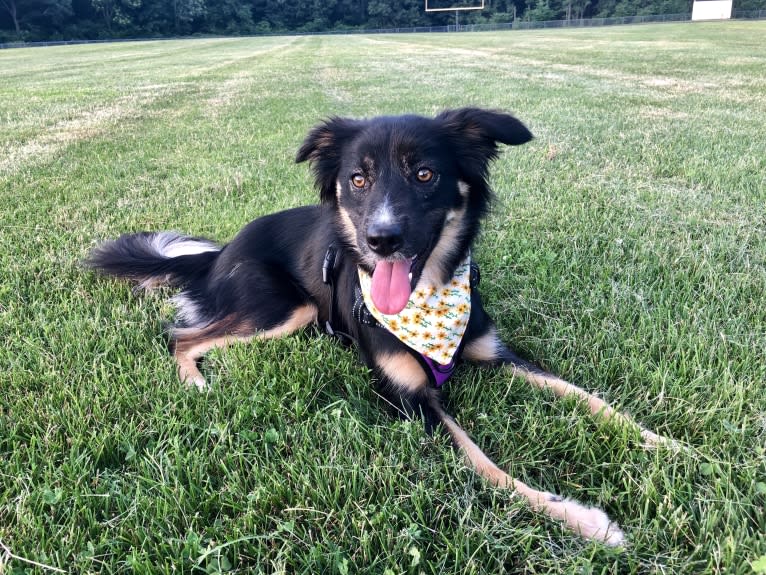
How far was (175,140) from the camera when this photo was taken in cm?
900

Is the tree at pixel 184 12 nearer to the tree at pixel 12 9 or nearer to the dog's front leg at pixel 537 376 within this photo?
the tree at pixel 12 9

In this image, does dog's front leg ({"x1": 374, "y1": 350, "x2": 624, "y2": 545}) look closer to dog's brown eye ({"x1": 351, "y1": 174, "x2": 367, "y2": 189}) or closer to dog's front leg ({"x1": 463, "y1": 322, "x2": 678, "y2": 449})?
dog's front leg ({"x1": 463, "y1": 322, "x2": 678, "y2": 449})

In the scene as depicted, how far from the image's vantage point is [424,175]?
2.96 metres

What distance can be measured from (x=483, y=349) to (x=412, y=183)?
100 cm

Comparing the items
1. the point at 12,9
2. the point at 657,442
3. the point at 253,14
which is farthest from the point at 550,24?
the point at 657,442

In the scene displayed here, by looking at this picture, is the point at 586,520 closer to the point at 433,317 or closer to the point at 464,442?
the point at 464,442

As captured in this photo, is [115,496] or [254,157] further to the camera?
[254,157]

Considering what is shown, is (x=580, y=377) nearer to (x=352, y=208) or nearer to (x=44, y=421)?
(x=352, y=208)

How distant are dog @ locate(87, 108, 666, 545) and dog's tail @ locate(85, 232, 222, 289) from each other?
0.68 ft

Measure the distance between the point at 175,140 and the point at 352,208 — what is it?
23.4 feet

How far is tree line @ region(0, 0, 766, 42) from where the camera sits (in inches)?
2554

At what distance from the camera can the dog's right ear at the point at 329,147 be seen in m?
3.29

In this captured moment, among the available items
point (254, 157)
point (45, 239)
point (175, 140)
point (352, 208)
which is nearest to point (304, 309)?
point (352, 208)

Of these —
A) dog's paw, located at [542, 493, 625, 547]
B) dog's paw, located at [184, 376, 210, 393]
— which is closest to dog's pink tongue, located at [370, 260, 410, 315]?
dog's paw, located at [184, 376, 210, 393]
